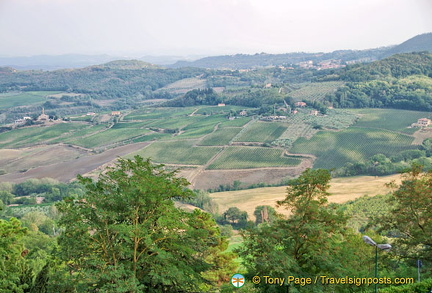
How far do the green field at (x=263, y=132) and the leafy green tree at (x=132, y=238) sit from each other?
63386 millimetres

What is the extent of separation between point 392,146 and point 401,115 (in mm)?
20902

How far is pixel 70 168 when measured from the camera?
75.0 m

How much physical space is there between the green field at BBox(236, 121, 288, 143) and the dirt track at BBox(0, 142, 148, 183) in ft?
68.2

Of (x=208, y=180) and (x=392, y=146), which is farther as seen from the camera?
(x=392, y=146)

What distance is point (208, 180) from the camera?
204ft

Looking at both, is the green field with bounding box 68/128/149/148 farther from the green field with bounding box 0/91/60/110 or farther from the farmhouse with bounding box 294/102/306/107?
the green field with bounding box 0/91/60/110

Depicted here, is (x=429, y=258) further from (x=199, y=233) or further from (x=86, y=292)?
(x=86, y=292)

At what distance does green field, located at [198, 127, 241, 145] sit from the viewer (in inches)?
3177

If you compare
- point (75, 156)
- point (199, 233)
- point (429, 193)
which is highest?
point (429, 193)

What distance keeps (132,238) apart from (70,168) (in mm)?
65708

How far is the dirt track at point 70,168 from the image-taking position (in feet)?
231

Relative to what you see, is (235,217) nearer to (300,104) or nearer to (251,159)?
(251,159)

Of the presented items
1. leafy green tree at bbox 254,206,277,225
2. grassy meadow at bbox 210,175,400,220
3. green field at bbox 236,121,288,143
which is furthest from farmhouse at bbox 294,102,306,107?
leafy green tree at bbox 254,206,277,225

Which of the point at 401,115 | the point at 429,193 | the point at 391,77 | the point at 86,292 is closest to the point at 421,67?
the point at 391,77
